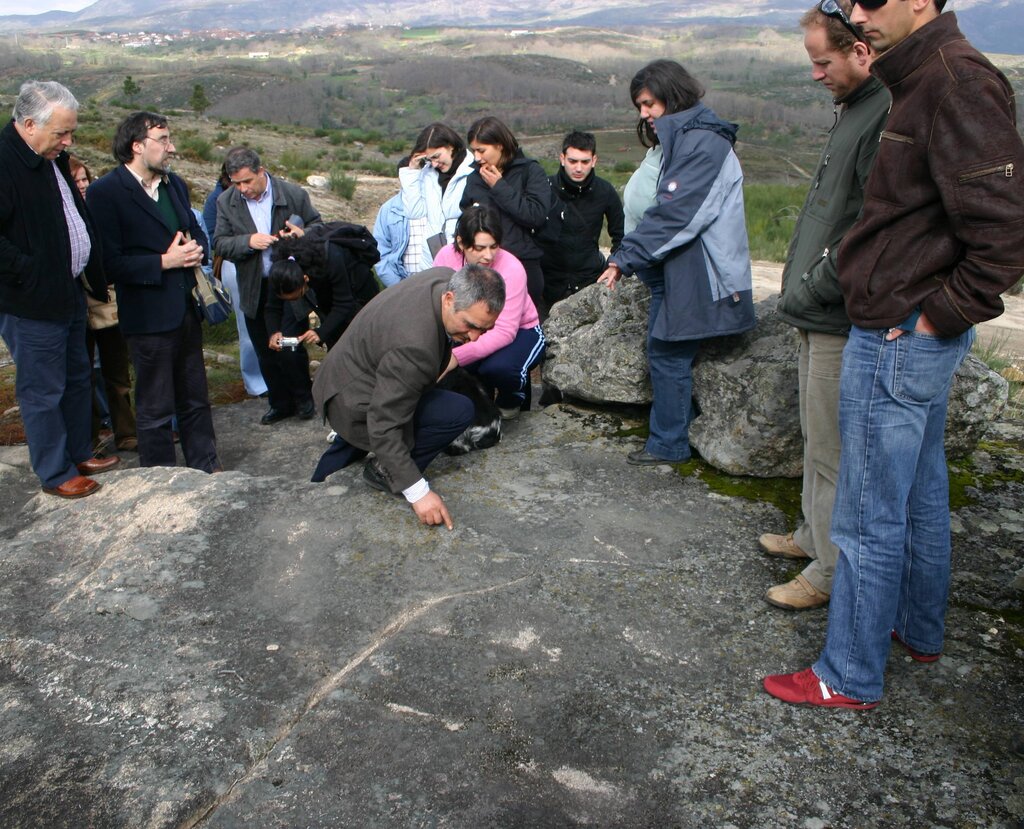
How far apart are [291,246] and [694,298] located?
2295 mm

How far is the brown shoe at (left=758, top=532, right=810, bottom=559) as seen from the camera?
3.21 m

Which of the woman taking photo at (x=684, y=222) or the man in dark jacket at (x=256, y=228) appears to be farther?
the man in dark jacket at (x=256, y=228)

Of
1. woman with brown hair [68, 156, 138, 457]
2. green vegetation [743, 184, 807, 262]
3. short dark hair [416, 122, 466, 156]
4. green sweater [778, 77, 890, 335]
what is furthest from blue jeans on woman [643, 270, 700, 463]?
green vegetation [743, 184, 807, 262]

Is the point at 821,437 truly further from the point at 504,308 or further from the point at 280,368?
the point at 280,368

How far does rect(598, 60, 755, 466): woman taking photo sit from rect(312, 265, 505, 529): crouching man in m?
0.73

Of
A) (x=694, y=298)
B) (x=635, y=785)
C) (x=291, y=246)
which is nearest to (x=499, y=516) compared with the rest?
(x=694, y=298)

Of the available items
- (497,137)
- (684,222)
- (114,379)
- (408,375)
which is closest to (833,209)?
(684,222)

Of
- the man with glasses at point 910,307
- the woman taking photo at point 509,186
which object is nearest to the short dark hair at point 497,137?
the woman taking photo at point 509,186

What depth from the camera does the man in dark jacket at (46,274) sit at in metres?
3.66

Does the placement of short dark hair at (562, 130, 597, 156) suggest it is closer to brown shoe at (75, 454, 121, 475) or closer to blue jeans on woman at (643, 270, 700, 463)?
blue jeans on woman at (643, 270, 700, 463)

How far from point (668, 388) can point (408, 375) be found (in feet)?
4.07

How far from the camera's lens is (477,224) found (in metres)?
4.24

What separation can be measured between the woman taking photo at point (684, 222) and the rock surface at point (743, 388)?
0.25 meters

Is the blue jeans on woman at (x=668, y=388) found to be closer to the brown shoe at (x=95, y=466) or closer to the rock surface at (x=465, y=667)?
the rock surface at (x=465, y=667)
